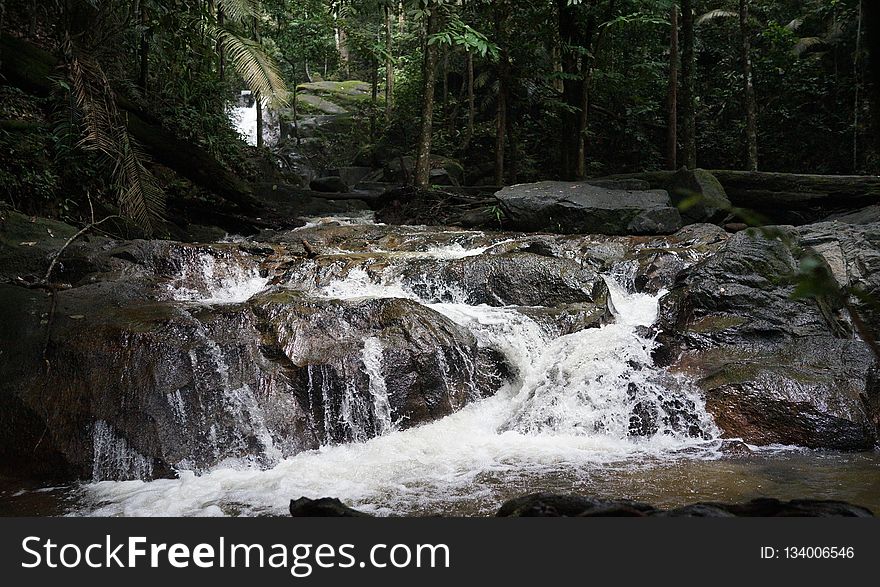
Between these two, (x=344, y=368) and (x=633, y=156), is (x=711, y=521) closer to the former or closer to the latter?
(x=344, y=368)

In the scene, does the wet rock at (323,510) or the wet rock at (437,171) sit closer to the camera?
the wet rock at (323,510)

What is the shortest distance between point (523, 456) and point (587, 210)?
6.64m

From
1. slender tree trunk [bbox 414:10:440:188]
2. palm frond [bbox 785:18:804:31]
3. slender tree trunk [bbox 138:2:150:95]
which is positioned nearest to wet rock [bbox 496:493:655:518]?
slender tree trunk [bbox 414:10:440:188]

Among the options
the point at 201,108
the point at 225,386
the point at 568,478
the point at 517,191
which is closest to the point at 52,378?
the point at 225,386

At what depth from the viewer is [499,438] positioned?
6.05 meters

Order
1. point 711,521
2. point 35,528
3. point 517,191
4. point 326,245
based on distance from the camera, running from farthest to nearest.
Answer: point 517,191, point 326,245, point 35,528, point 711,521

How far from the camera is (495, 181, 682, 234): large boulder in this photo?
11086mm

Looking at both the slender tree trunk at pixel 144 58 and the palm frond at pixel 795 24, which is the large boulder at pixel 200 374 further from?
the palm frond at pixel 795 24

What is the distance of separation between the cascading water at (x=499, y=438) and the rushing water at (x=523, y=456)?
0.04 feet

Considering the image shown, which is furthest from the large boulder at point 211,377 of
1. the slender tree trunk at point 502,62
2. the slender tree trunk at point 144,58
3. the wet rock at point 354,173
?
the wet rock at point 354,173

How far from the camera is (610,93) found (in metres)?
17.9

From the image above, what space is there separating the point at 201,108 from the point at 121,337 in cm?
1039

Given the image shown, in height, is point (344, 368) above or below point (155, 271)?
below

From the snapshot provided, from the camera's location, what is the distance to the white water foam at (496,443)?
4676 mm
